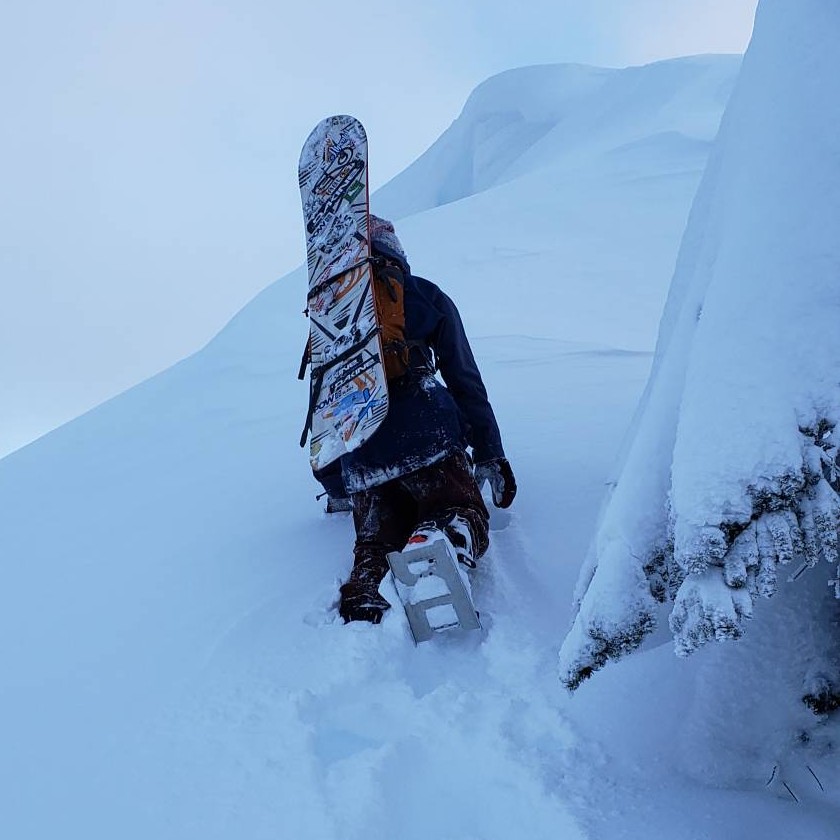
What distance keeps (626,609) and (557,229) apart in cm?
745

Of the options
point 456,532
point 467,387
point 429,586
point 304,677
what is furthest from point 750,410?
point 467,387

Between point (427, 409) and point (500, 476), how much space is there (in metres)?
0.33

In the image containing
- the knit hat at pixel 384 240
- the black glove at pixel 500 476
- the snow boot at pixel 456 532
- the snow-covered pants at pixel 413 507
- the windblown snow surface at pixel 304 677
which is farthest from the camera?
the knit hat at pixel 384 240

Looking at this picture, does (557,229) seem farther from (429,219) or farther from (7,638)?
(7,638)

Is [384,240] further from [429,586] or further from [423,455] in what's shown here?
[429,586]

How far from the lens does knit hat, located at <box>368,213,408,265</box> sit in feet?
8.04

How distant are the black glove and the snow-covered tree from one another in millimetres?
996

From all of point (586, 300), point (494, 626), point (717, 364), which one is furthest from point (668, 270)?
point (717, 364)

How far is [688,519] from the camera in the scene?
954mm

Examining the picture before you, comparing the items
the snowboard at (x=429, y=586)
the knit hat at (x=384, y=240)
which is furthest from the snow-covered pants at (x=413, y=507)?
the knit hat at (x=384, y=240)

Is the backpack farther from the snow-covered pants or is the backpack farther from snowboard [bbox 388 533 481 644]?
snowboard [bbox 388 533 481 644]

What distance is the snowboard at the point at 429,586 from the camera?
1.75 m

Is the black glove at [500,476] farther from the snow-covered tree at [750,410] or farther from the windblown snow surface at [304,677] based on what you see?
the snow-covered tree at [750,410]

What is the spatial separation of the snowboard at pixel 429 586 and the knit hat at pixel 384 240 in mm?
1070
